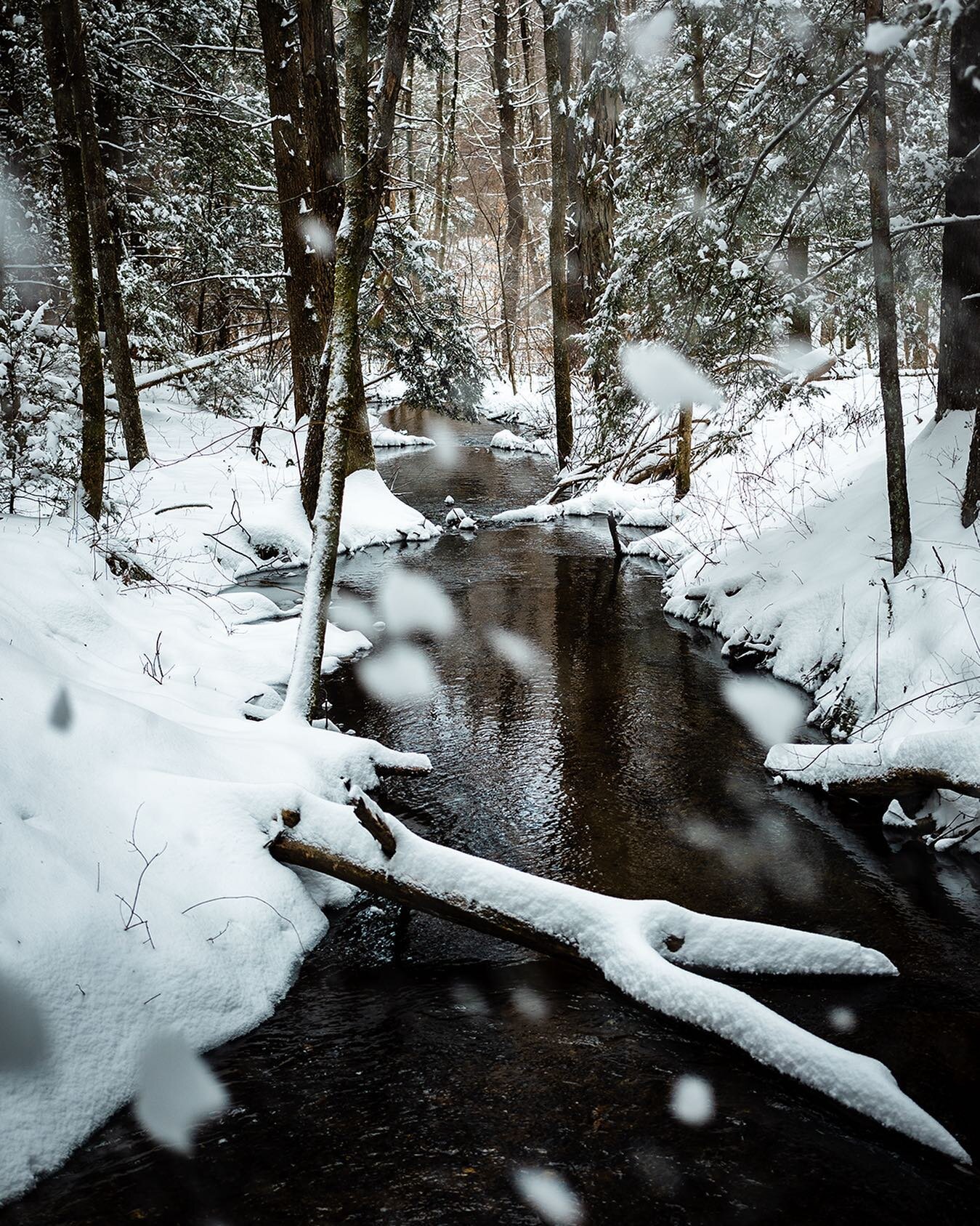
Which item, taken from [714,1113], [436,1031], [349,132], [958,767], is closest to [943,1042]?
[714,1113]

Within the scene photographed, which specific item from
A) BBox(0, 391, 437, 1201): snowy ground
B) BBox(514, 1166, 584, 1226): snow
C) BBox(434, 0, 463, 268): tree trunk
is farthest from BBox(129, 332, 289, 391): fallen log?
BBox(514, 1166, 584, 1226): snow

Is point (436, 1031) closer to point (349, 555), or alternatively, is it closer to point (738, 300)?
point (738, 300)

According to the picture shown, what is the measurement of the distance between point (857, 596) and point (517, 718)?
3126 millimetres

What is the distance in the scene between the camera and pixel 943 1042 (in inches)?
146

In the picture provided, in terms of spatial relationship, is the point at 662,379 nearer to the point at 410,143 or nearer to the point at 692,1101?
the point at 692,1101

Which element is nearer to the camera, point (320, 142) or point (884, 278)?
point (884, 278)

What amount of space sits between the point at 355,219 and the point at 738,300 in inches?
155

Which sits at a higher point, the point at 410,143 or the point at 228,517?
the point at 410,143

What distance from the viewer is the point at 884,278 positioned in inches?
251

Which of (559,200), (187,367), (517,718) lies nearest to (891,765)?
(517,718)

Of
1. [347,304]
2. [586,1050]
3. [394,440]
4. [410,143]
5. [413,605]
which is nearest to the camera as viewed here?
[586,1050]

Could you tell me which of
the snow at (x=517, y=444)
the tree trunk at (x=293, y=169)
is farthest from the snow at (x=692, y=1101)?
the snow at (x=517, y=444)

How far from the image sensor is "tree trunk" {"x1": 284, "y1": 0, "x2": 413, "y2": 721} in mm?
5336

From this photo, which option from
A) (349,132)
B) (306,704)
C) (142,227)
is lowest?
(306,704)
